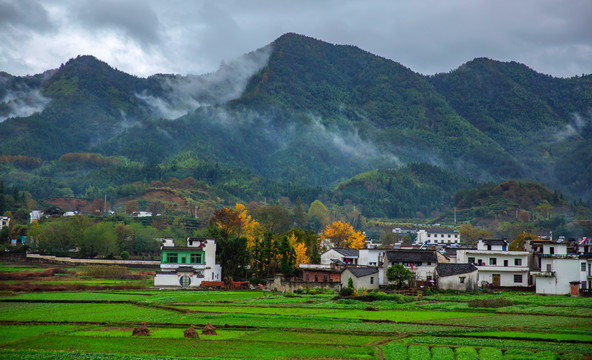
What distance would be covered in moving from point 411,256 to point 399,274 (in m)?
5.65

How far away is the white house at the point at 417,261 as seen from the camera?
82.9m

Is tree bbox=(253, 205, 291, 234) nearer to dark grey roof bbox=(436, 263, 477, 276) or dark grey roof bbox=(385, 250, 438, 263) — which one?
dark grey roof bbox=(385, 250, 438, 263)

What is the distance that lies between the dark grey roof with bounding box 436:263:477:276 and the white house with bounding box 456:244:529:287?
5.60 meters

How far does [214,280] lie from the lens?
88.9 metres

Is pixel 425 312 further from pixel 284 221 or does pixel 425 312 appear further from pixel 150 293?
pixel 284 221

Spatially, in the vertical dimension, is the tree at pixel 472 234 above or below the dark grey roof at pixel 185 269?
above

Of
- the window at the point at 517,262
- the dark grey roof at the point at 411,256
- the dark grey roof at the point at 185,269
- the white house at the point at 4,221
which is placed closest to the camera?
the dark grey roof at the point at 411,256

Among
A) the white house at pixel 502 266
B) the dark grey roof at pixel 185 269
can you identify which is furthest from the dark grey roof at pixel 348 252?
the dark grey roof at pixel 185 269

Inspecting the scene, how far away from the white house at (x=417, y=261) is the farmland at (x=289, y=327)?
39.4 feet

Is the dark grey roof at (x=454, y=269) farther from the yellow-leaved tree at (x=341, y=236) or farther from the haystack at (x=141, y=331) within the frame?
the yellow-leaved tree at (x=341, y=236)

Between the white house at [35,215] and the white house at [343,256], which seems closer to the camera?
the white house at [343,256]

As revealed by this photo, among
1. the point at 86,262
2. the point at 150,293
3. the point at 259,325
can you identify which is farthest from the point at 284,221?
the point at 259,325

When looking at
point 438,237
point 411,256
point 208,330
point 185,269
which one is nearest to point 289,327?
point 208,330

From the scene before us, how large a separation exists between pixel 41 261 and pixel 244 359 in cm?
8237
